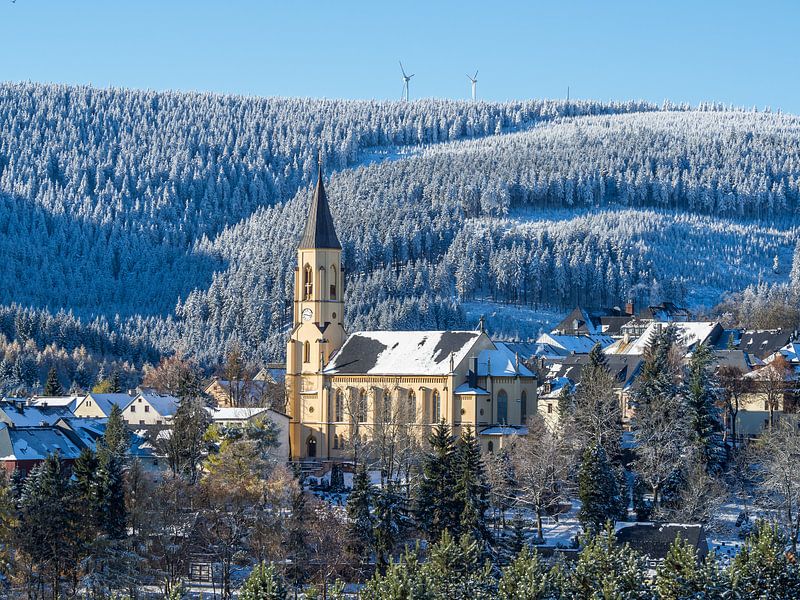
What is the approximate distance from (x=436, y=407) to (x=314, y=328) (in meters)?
12.3

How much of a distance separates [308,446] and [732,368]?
98.1 feet

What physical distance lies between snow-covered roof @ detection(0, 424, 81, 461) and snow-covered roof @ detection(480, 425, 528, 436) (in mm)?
26177

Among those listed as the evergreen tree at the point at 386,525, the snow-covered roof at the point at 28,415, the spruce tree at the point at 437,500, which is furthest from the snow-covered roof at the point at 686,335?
the evergreen tree at the point at 386,525

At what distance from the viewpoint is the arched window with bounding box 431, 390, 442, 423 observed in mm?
105375

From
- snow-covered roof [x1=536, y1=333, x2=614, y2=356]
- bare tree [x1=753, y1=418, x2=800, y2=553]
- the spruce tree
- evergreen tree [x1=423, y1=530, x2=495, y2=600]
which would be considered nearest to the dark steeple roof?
bare tree [x1=753, y1=418, x2=800, y2=553]

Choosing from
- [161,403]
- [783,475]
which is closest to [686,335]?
[161,403]

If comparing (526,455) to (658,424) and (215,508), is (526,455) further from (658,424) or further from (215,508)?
(215,508)

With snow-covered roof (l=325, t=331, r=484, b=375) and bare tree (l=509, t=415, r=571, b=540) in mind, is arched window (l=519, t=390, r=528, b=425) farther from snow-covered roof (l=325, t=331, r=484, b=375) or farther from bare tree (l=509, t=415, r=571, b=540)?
bare tree (l=509, t=415, r=571, b=540)

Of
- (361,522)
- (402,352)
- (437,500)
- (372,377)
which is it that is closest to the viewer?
(361,522)

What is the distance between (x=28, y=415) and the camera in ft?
363

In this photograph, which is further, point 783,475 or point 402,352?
point 402,352

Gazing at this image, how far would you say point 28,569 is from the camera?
225 ft

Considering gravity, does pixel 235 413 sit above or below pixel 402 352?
below

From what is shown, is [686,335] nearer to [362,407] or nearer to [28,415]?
[362,407]
